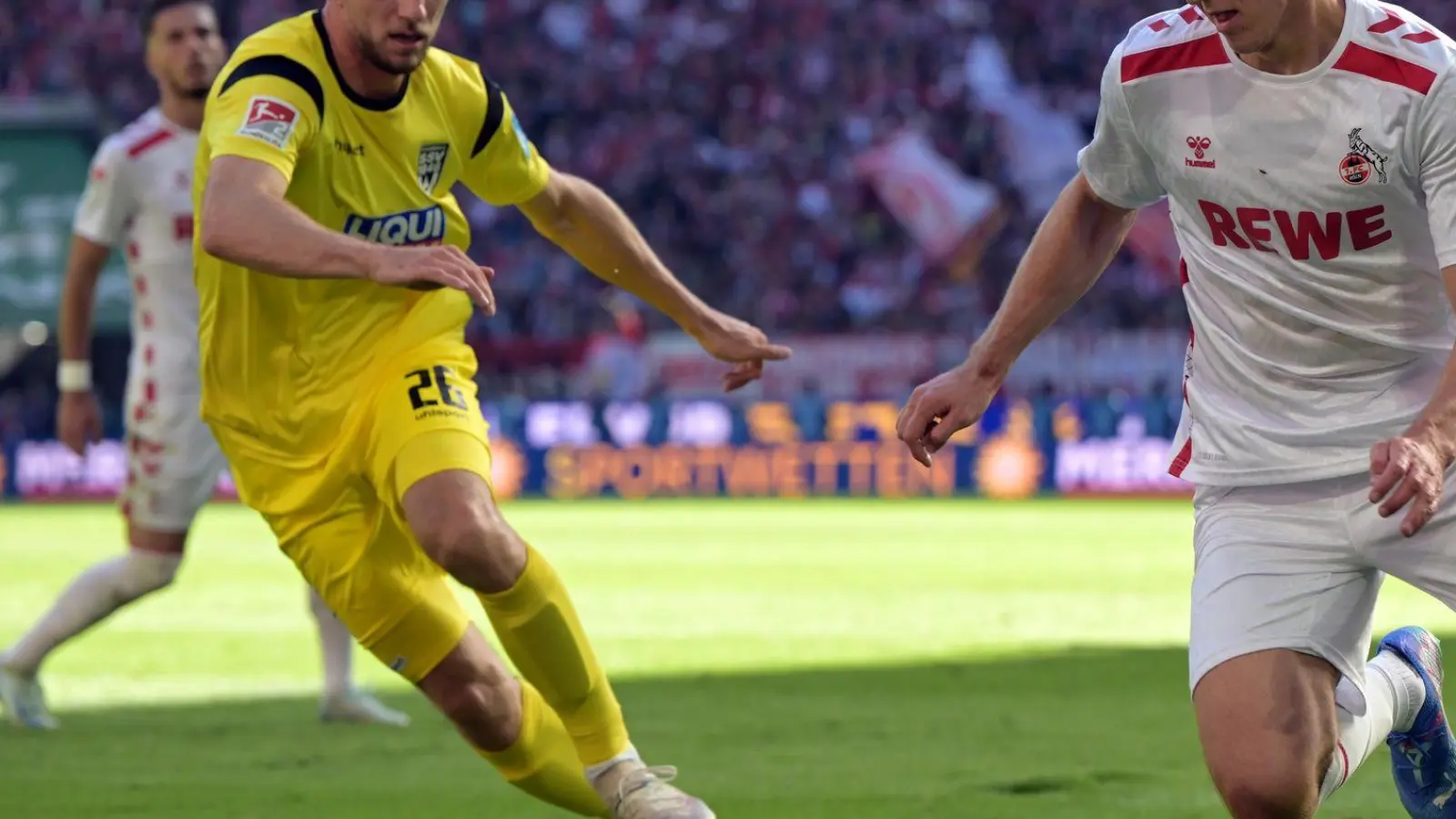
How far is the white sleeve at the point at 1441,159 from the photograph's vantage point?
3.84 m

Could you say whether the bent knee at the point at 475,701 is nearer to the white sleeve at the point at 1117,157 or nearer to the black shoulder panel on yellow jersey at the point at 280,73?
the black shoulder panel on yellow jersey at the point at 280,73

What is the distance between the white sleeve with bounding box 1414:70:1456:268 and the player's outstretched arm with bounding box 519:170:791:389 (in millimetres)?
1968

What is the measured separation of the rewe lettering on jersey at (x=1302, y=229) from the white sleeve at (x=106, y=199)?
186 inches

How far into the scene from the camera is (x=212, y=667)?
356 inches

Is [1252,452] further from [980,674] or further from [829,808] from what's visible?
[980,674]

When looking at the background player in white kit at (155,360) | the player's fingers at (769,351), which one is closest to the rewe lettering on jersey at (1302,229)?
the player's fingers at (769,351)

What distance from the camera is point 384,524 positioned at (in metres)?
5.08

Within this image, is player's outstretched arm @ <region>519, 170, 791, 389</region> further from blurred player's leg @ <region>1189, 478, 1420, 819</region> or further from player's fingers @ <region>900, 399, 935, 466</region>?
blurred player's leg @ <region>1189, 478, 1420, 819</region>

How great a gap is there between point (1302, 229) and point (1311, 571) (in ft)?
2.33

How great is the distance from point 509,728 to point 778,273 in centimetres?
2126

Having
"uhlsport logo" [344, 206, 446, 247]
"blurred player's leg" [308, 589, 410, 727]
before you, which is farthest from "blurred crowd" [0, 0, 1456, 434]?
"uhlsport logo" [344, 206, 446, 247]

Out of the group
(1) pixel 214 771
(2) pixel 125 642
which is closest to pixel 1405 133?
(1) pixel 214 771

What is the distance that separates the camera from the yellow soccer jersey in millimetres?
4996

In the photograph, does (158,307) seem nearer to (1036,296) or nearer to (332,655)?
(332,655)
